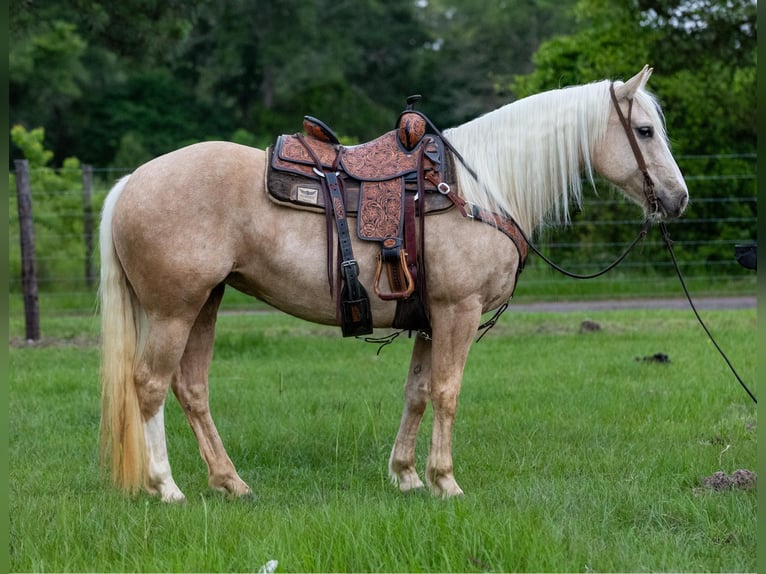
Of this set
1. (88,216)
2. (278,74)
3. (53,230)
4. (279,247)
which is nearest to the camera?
(279,247)

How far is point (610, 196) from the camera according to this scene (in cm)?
1383

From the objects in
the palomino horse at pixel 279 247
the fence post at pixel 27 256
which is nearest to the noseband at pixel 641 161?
the palomino horse at pixel 279 247

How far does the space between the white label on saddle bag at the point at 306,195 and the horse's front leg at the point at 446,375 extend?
81 centimetres

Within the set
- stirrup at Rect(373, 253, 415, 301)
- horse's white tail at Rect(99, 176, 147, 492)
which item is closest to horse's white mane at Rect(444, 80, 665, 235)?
stirrup at Rect(373, 253, 415, 301)

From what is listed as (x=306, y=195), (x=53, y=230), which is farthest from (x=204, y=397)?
(x=53, y=230)

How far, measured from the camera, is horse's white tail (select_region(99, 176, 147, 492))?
174 inches

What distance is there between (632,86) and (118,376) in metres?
2.95

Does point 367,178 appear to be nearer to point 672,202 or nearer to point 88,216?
point 672,202

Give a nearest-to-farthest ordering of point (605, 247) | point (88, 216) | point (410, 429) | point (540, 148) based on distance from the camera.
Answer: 1. point (540, 148)
2. point (410, 429)
3. point (88, 216)
4. point (605, 247)

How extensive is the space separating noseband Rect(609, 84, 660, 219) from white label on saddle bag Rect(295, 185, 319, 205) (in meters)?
1.59

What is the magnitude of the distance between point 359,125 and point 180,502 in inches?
1088

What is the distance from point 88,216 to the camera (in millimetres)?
13555

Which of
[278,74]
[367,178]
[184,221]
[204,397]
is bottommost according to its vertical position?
[204,397]

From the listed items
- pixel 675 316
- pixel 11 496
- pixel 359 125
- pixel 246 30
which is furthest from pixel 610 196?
pixel 246 30
